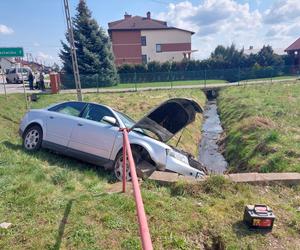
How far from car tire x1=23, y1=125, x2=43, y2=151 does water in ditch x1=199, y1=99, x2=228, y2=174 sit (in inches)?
175

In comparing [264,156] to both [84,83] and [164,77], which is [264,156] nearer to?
[84,83]

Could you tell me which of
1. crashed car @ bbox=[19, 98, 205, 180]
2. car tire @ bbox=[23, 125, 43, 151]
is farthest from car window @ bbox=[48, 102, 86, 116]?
car tire @ bbox=[23, 125, 43, 151]

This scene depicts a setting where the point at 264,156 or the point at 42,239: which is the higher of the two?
the point at 42,239

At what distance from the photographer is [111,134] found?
5.64m

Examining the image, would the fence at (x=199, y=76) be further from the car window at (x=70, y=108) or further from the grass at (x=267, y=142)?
the car window at (x=70, y=108)

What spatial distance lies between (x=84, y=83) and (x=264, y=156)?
971 inches

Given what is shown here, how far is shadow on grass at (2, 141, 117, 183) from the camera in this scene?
18.3 feet

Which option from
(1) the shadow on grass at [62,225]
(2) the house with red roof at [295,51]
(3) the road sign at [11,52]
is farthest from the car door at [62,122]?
(2) the house with red roof at [295,51]

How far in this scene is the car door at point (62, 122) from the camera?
20.1ft

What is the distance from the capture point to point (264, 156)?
723 cm

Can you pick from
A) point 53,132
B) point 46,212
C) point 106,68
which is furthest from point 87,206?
point 106,68

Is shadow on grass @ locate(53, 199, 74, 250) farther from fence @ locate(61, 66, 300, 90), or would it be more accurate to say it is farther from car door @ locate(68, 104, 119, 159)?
fence @ locate(61, 66, 300, 90)

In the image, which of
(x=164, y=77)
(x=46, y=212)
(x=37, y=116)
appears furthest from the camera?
(x=164, y=77)

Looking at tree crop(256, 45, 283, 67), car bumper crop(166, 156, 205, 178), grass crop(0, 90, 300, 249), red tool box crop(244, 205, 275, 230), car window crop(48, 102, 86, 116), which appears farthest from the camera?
tree crop(256, 45, 283, 67)
